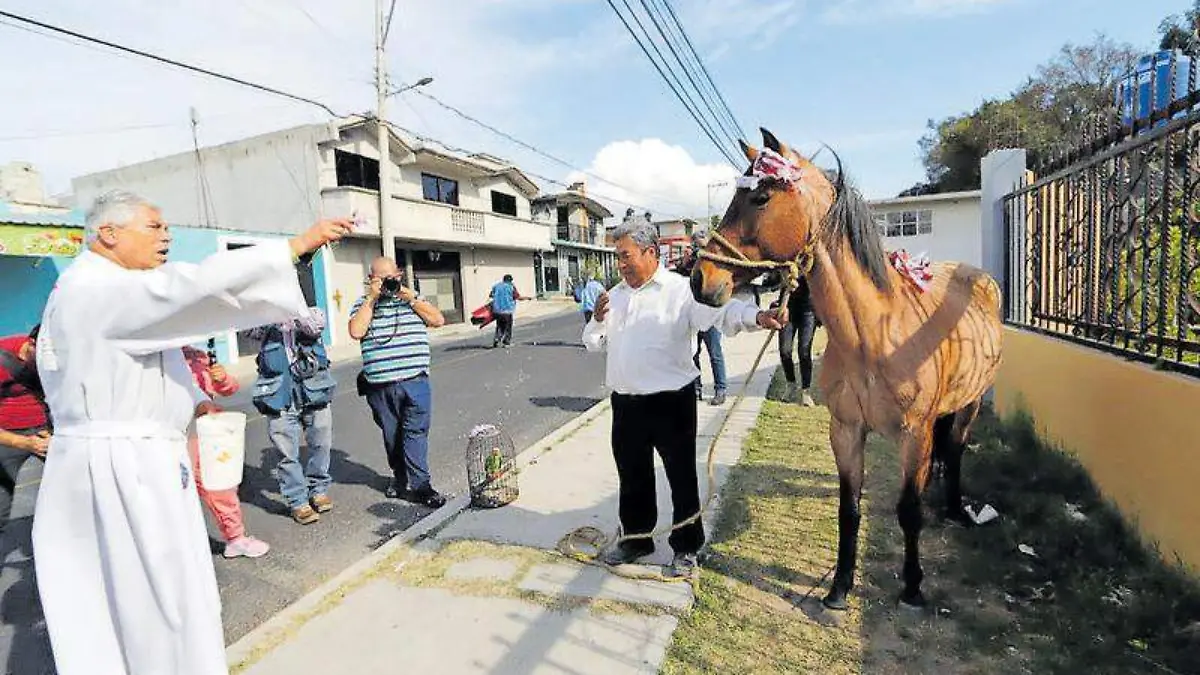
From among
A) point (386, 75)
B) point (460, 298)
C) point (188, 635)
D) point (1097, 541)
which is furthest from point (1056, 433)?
point (460, 298)

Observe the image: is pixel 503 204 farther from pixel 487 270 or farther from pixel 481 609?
pixel 481 609

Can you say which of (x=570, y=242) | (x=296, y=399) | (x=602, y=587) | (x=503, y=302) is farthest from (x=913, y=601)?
(x=570, y=242)

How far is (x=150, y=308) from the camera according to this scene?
186 centimetres

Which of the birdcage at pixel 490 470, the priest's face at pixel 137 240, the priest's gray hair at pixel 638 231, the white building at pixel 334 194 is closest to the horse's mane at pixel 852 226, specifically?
the priest's gray hair at pixel 638 231

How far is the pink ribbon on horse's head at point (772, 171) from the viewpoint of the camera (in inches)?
107

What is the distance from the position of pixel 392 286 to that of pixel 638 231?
220 cm

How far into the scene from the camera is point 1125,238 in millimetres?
3867

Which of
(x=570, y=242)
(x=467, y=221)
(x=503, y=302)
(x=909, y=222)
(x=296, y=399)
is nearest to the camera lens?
(x=296, y=399)

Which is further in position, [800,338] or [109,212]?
[800,338]

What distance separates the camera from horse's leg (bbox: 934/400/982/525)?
411 centimetres

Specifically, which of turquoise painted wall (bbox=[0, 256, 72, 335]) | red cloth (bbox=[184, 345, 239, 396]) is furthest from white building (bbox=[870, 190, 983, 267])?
red cloth (bbox=[184, 345, 239, 396])

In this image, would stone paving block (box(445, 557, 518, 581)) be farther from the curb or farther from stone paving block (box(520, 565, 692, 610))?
the curb

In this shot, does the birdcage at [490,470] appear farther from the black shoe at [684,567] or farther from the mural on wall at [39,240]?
Answer: the mural on wall at [39,240]

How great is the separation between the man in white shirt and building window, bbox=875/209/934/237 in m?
29.5
